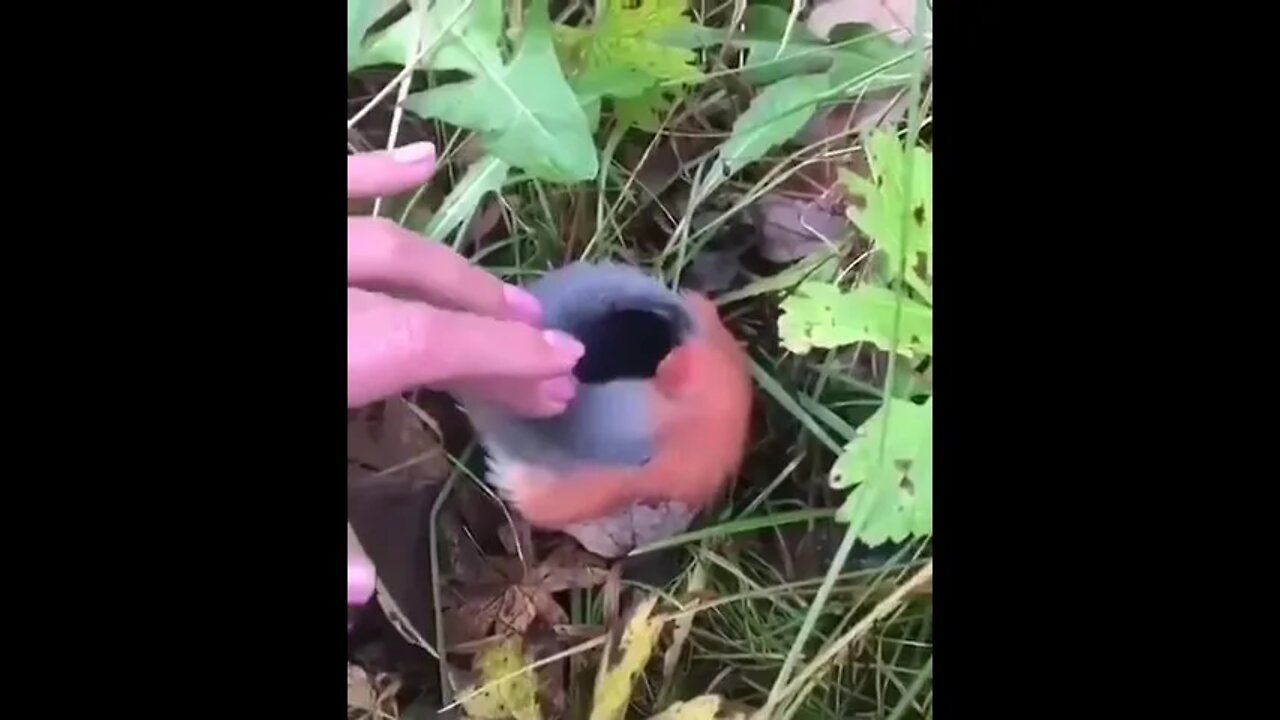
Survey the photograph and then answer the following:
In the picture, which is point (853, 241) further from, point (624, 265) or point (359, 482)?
point (359, 482)

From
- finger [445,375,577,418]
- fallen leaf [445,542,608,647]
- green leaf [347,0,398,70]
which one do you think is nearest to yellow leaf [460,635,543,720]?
fallen leaf [445,542,608,647]

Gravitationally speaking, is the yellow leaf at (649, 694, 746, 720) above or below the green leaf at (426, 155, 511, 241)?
below

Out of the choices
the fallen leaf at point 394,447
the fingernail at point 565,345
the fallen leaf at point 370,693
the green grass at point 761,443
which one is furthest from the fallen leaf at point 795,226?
the fallen leaf at point 370,693

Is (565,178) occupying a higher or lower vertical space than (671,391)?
higher

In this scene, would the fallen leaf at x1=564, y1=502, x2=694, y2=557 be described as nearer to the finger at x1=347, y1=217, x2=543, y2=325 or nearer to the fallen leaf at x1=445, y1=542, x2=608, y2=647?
the fallen leaf at x1=445, y1=542, x2=608, y2=647

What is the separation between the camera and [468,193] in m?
0.80

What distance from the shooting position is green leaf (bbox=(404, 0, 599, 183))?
801 mm

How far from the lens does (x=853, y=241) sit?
2.70 ft

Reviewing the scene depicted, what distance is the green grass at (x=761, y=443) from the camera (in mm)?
809

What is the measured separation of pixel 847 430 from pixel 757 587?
11 cm

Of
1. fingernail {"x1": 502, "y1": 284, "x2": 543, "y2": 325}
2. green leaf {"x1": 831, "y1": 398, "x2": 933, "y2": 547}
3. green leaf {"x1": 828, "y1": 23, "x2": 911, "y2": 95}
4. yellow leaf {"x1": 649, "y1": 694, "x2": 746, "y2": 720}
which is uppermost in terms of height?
green leaf {"x1": 828, "y1": 23, "x2": 911, "y2": 95}

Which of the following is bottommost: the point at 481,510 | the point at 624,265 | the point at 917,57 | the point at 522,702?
the point at 522,702

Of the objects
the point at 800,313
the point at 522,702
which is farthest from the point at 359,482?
the point at 800,313

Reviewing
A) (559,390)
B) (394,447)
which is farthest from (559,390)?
(394,447)
